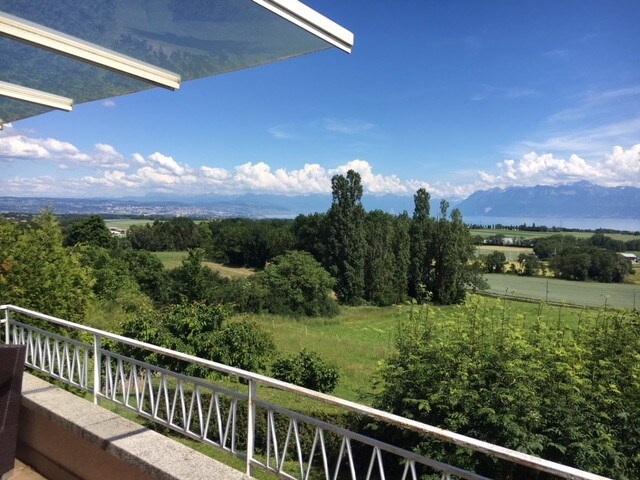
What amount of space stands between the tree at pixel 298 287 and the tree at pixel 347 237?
236cm

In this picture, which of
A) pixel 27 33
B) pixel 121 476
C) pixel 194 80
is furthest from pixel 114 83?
pixel 121 476

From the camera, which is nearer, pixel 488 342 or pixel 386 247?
pixel 488 342

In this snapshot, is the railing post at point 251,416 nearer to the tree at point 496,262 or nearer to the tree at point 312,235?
the tree at point 312,235

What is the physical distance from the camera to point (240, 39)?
1907mm

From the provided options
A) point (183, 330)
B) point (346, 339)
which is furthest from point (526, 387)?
point (346, 339)

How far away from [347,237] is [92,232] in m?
24.9

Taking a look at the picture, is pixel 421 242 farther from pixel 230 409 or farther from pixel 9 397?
pixel 9 397

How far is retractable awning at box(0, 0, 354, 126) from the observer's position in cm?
167

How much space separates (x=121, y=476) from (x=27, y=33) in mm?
2032

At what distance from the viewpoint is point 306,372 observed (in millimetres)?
11008

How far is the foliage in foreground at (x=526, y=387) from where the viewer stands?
15.8 ft

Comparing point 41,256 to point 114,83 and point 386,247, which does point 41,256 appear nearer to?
point 114,83

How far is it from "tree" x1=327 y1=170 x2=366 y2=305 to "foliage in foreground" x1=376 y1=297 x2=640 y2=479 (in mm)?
38139

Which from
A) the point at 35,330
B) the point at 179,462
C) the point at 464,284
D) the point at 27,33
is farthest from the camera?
the point at 464,284
